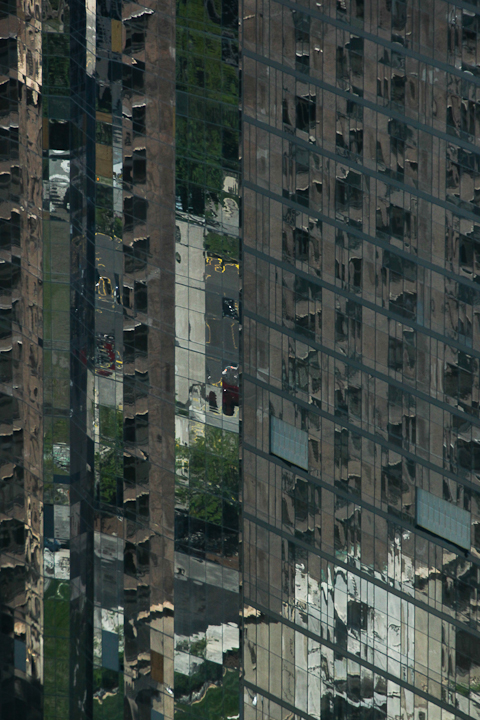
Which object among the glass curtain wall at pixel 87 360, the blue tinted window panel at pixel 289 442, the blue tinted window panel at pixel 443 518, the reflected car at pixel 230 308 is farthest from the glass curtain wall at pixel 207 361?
the blue tinted window panel at pixel 443 518

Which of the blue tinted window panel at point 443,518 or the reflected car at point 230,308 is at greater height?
the reflected car at point 230,308

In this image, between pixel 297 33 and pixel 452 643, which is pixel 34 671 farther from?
pixel 297 33

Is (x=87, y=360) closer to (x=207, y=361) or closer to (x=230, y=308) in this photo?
(x=207, y=361)

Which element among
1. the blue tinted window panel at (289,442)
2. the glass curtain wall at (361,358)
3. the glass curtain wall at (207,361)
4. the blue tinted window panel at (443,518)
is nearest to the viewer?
the glass curtain wall at (361,358)

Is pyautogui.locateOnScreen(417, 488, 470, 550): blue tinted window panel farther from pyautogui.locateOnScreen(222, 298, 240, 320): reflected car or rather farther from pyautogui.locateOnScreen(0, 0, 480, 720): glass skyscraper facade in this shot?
pyautogui.locateOnScreen(222, 298, 240, 320): reflected car

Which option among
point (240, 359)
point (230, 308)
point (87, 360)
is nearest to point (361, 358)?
point (240, 359)

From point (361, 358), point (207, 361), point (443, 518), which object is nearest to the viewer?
point (361, 358)

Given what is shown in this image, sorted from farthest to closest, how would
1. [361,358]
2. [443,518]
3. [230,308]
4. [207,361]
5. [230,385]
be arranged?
[207,361], [230,385], [230,308], [443,518], [361,358]

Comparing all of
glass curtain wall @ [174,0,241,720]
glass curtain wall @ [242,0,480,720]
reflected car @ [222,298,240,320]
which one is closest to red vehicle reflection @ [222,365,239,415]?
glass curtain wall @ [174,0,241,720]

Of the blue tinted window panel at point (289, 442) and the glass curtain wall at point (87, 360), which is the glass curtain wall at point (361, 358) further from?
the glass curtain wall at point (87, 360)

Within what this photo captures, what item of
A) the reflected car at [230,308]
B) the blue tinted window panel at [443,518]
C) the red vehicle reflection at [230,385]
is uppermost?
the reflected car at [230,308]
